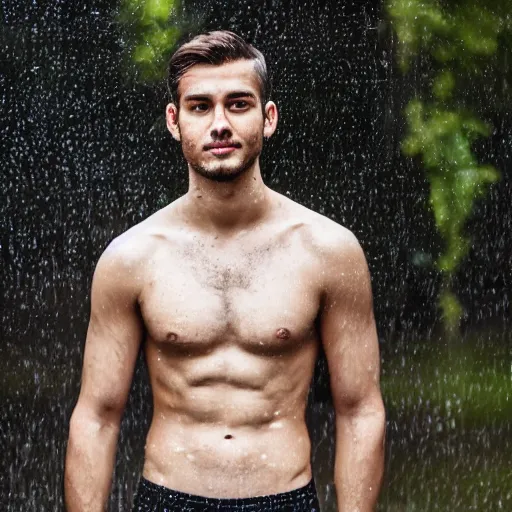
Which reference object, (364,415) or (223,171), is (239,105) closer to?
(223,171)

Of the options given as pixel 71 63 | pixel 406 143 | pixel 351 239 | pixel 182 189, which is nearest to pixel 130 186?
pixel 182 189

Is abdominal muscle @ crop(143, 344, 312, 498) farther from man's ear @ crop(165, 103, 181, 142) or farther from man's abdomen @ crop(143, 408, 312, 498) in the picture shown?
man's ear @ crop(165, 103, 181, 142)

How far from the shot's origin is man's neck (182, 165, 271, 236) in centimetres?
262

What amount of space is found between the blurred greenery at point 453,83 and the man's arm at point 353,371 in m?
3.44

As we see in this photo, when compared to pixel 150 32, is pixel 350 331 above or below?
below

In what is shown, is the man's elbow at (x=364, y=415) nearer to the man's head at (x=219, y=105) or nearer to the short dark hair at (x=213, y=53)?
the man's head at (x=219, y=105)

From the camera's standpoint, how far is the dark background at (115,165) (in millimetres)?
5777

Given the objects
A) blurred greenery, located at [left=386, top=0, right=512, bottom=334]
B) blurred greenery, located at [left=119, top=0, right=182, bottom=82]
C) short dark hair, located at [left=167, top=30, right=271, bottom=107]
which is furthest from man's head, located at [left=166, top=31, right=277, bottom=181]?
A: blurred greenery, located at [left=386, top=0, right=512, bottom=334]

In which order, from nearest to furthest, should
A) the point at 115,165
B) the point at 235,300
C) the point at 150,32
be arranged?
the point at 235,300
the point at 150,32
the point at 115,165

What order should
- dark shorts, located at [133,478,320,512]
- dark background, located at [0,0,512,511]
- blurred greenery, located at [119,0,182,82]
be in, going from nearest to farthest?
1. dark shorts, located at [133,478,320,512]
2. blurred greenery, located at [119,0,182,82]
3. dark background, located at [0,0,512,511]

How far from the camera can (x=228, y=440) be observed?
2541mm

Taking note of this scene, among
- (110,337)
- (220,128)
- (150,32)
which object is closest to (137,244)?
(110,337)

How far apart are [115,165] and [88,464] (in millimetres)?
3452

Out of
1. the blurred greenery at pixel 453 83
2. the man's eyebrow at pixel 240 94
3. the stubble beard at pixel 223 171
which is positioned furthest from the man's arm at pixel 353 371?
the blurred greenery at pixel 453 83
